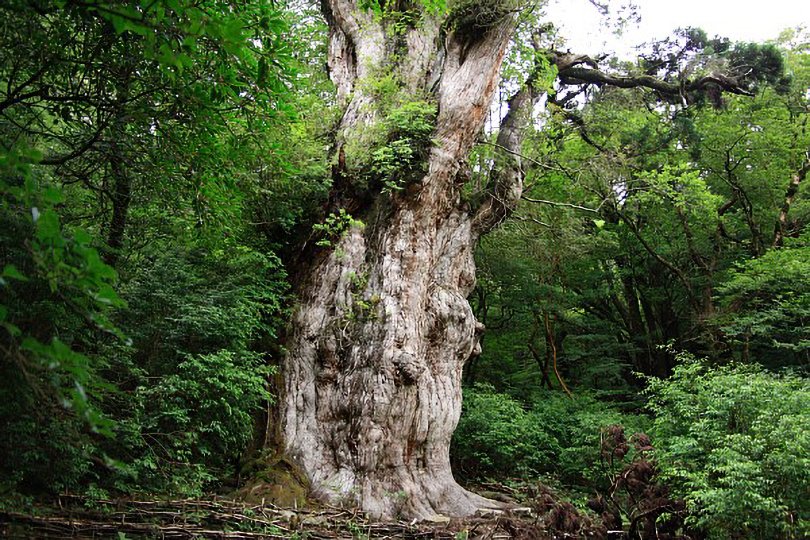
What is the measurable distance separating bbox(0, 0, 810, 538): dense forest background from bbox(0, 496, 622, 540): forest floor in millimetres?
186

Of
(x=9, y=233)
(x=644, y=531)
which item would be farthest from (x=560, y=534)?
(x=9, y=233)

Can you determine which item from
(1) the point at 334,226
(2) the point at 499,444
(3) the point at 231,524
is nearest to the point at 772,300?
(2) the point at 499,444

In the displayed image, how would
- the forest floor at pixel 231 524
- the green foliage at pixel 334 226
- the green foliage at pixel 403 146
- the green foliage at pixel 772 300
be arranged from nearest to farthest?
the forest floor at pixel 231 524
the green foliage at pixel 334 226
the green foliage at pixel 403 146
the green foliage at pixel 772 300

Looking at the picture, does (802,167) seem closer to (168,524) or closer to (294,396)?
(294,396)

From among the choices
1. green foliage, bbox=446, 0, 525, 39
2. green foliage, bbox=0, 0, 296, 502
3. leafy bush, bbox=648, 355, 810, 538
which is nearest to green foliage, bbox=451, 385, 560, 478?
leafy bush, bbox=648, 355, 810, 538

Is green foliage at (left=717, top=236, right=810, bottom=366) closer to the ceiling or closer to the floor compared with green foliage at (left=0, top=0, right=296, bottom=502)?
closer to the ceiling

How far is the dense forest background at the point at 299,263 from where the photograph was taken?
11.0ft

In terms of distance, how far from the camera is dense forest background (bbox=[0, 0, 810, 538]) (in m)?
3.35

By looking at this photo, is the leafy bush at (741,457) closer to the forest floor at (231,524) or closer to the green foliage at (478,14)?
the forest floor at (231,524)

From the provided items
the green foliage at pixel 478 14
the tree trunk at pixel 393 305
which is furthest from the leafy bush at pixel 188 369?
the green foliage at pixel 478 14

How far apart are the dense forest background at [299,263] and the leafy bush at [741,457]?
3cm

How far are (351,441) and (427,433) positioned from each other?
3.49 feet

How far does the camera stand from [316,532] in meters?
5.41

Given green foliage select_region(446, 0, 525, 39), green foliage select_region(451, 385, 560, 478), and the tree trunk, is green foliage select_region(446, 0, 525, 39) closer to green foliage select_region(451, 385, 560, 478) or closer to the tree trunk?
the tree trunk
